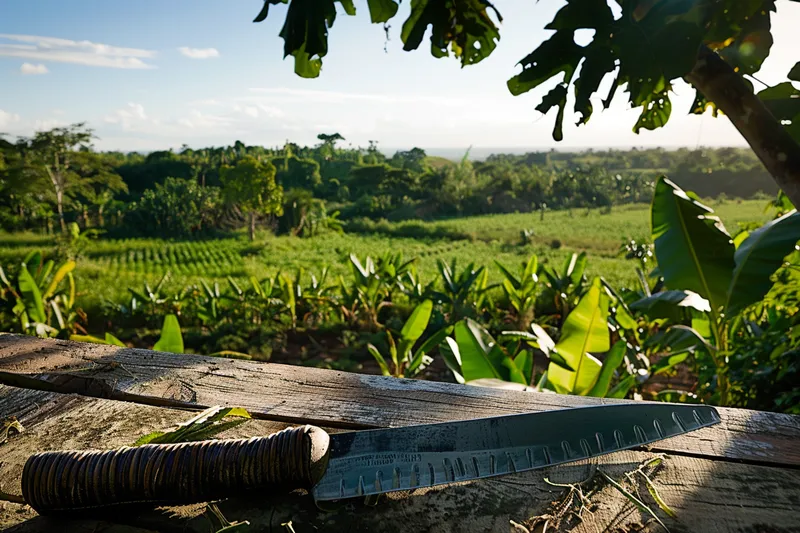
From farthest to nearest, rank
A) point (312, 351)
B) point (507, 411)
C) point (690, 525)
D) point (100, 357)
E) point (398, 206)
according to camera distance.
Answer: point (398, 206) < point (312, 351) < point (100, 357) < point (507, 411) < point (690, 525)

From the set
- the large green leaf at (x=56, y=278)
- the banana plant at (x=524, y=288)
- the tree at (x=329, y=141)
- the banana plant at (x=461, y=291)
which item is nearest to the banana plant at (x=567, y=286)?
the banana plant at (x=524, y=288)

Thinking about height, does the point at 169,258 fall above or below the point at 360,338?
below

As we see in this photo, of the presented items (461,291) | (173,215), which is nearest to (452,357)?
(461,291)

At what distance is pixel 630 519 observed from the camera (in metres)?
0.52

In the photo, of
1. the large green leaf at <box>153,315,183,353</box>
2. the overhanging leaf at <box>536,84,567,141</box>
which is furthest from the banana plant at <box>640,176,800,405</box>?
the large green leaf at <box>153,315,183,353</box>

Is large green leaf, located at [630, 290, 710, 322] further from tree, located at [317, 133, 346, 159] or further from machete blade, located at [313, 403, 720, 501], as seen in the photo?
tree, located at [317, 133, 346, 159]

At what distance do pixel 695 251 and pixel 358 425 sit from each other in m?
1.54

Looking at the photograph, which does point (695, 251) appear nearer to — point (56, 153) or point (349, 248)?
point (349, 248)

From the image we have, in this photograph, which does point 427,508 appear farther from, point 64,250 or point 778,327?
point 64,250

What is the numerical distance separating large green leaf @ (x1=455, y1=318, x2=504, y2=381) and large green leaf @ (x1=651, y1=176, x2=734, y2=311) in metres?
0.68

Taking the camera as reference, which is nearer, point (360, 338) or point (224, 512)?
point (224, 512)

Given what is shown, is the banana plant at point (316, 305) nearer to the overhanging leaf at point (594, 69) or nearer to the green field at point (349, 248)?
the overhanging leaf at point (594, 69)

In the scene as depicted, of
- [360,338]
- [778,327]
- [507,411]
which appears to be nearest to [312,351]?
[360,338]

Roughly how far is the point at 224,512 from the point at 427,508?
0.22 metres
